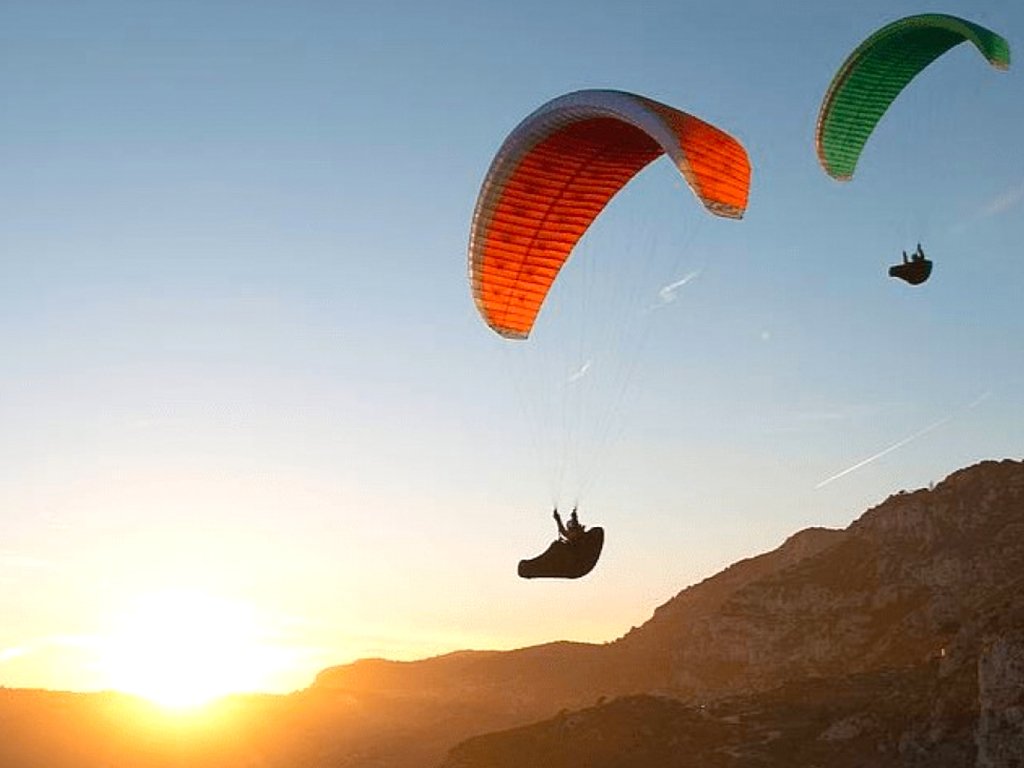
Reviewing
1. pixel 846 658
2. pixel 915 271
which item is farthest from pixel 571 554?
pixel 846 658

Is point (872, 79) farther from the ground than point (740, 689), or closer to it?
farther from the ground

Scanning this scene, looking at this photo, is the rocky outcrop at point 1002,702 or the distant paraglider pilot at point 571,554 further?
the rocky outcrop at point 1002,702

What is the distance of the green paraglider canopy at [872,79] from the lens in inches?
1122

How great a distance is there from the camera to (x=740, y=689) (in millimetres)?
82125

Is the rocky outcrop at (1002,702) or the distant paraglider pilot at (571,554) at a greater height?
the distant paraglider pilot at (571,554)

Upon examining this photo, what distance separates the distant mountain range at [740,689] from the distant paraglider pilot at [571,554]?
2022 cm

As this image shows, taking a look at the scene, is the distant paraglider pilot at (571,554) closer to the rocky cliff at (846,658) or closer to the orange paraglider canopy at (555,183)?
the orange paraglider canopy at (555,183)

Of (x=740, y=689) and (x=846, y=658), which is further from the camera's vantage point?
(x=740, y=689)

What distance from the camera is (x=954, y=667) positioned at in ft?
143

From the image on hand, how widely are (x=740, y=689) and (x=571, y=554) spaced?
64.8 m

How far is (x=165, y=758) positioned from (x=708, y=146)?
124430 millimetres

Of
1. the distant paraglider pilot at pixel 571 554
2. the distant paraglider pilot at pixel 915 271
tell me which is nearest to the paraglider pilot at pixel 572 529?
the distant paraglider pilot at pixel 571 554

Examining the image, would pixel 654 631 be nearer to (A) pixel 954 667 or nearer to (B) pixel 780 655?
(B) pixel 780 655

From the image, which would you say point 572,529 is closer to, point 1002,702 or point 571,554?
point 571,554
